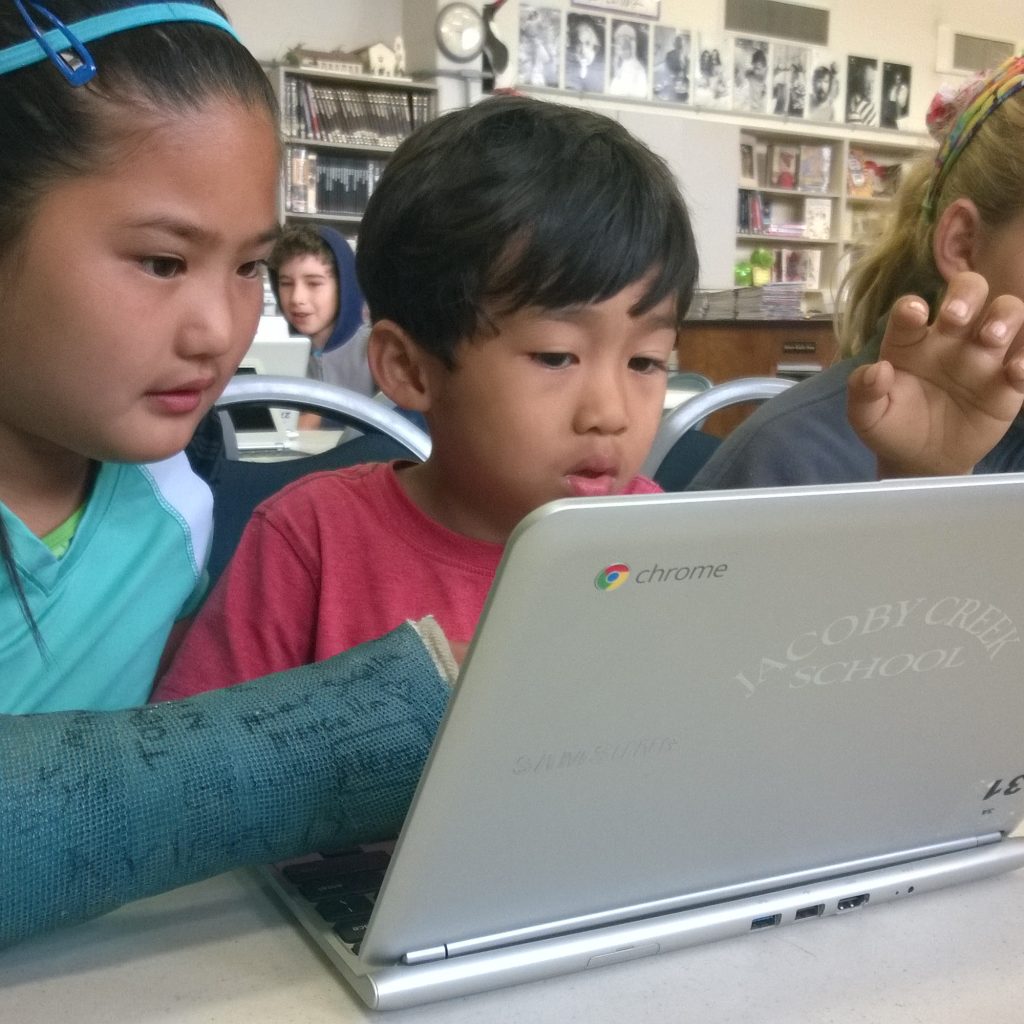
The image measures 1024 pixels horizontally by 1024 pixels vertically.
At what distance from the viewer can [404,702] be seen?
541 millimetres

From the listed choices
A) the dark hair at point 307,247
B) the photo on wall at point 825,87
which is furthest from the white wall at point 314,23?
the photo on wall at point 825,87

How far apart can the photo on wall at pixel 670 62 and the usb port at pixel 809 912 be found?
6.72 metres

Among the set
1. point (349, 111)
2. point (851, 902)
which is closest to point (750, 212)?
point (349, 111)

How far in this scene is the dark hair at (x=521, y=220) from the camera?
31.9 inches

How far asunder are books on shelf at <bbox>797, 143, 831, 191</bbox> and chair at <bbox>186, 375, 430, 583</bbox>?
21.4 feet

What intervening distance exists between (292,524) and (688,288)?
36cm

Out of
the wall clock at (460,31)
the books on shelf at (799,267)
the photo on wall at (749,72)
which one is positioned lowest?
the books on shelf at (799,267)

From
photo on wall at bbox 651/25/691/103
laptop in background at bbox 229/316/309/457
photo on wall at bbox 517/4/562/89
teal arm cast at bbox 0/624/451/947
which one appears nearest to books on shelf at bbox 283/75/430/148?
photo on wall at bbox 517/4/562/89

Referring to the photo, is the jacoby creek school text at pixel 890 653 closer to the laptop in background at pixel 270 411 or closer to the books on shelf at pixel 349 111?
the laptop in background at pixel 270 411

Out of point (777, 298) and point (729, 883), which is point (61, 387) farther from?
point (777, 298)

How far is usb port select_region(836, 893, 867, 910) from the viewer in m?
0.54

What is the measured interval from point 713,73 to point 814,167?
895mm

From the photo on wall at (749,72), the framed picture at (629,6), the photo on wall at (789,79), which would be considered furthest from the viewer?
the photo on wall at (789,79)

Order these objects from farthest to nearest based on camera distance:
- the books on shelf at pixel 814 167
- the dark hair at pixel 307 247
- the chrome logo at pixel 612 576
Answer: the books on shelf at pixel 814 167 < the dark hair at pixel 307 247 < the chrome logo at pixel 612 576
